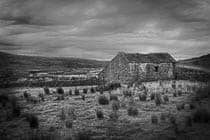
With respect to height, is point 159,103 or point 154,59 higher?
point 154,59

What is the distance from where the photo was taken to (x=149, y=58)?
30.9m

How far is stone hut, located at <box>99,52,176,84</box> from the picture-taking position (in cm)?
2803

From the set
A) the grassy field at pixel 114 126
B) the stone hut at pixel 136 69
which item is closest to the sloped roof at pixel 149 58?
the stone hut at pixel 136 69

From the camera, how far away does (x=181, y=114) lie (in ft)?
31.9

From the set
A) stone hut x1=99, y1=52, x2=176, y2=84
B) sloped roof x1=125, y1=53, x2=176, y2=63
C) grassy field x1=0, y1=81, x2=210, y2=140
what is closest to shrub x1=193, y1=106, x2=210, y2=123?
grassy field x1=0, y1=81, x2=210, y2=140

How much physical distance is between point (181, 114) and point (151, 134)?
2948 millimetres

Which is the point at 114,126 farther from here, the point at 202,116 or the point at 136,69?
the point at 136,69

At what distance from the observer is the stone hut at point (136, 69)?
2803 cm

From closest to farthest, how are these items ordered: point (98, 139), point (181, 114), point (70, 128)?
point (98, 139), point (70, 128), point (181, 114)

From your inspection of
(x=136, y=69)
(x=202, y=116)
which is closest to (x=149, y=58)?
(x=136, y=69)

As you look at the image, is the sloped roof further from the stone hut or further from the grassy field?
the grassy field

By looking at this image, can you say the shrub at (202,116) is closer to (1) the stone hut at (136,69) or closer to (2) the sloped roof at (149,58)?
(1) the stone hut at (136,69)

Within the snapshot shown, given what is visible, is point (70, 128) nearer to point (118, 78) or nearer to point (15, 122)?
point (15, 122)

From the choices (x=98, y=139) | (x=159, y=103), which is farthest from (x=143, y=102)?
(x=98, y=139)
